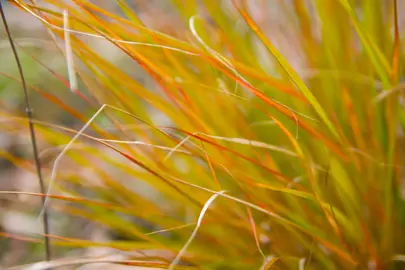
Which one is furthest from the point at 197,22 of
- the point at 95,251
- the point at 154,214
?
the point at 95,251

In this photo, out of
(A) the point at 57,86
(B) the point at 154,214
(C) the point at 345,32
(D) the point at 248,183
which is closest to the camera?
(D) the point at 248,183

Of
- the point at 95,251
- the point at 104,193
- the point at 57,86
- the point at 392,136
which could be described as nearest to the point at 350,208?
the point at 392,136

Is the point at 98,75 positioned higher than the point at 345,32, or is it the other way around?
the point at 98,75

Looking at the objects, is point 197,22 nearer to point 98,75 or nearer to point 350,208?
point 98,75

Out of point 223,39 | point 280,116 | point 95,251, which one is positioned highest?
point 223,39

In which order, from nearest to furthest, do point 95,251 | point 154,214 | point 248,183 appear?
point 248,183, point 154,214, point 95,251

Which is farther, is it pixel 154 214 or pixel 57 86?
pixel 57 86

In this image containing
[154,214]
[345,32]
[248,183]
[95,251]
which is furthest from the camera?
[95,251]

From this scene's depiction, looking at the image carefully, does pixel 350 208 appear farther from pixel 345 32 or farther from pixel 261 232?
pixel 345 32

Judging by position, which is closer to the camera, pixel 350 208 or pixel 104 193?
pixel 350 208
